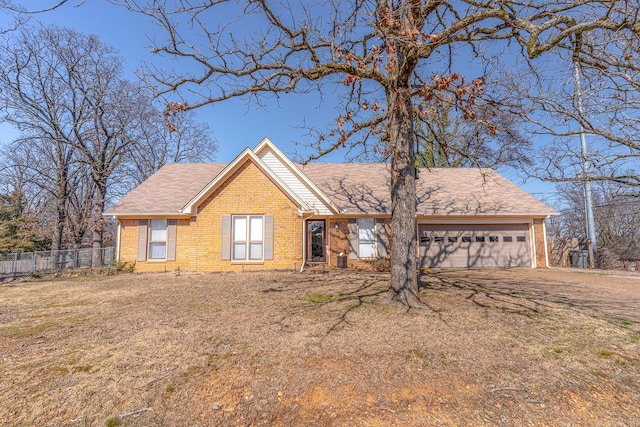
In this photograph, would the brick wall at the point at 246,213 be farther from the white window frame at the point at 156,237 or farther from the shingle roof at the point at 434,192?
the shingle roof at the point at 434,192

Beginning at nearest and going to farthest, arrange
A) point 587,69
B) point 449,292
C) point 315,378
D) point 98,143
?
point 315,378 → point 587,69 → point 449,292 → point 98,143

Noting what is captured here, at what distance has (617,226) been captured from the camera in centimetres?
2103

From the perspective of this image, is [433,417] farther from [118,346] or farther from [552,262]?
[552,262]

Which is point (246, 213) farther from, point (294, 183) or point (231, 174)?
point (294, 183)

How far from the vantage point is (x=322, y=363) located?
3627 mm

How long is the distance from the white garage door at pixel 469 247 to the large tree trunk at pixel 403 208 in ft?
30.1

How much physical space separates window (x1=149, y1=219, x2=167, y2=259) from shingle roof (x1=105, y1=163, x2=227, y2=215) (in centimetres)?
62

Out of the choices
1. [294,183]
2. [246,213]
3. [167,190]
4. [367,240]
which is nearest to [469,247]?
[367,240]

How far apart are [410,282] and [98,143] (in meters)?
22.6

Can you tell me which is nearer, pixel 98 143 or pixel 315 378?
pixel 315 378

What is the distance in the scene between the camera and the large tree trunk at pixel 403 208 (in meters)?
6.11

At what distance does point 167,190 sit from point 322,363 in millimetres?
14115

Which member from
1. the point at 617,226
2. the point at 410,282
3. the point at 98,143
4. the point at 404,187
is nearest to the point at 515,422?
the point at 410,282

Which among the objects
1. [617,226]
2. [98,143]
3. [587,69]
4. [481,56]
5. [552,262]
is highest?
[98,143]
